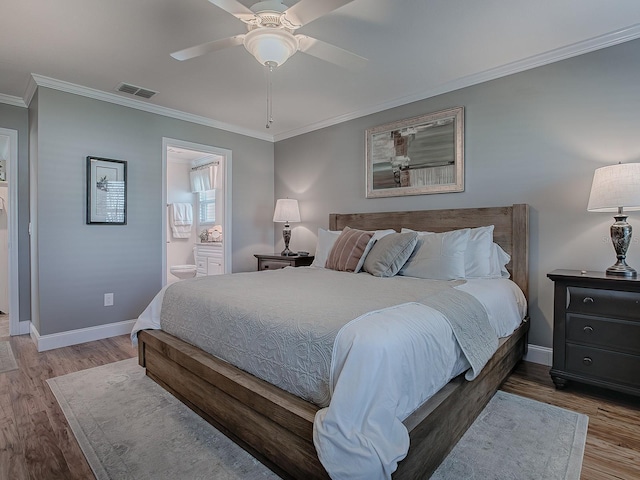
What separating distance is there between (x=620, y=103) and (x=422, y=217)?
5.39ft

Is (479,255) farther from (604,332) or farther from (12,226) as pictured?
(12,226)

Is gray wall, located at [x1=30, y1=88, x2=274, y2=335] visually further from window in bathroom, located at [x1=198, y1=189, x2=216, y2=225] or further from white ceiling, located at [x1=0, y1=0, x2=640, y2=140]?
window in bathroom, located at [x1=198, y1=189, x2=216, y2=225]

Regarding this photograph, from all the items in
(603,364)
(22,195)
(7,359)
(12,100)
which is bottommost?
(7,359)

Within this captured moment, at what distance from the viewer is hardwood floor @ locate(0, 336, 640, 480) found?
157 cm

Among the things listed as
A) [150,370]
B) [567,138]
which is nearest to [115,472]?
[150,370]

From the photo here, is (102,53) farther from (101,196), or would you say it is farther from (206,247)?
(206,247)

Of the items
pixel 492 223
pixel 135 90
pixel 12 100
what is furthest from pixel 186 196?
pixel 492 223

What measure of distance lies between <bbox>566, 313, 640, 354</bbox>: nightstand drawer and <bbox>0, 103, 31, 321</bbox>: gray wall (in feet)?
16.3

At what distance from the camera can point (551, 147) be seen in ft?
8.82

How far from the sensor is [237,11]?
67.6 inches

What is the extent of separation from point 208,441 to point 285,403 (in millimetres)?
664

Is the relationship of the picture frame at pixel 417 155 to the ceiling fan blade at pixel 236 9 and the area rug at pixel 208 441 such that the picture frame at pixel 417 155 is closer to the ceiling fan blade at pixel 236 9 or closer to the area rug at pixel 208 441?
the area rug at pixel 208 441

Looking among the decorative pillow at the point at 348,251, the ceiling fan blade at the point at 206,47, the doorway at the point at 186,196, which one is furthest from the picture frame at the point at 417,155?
the doorway at the point at 186,196

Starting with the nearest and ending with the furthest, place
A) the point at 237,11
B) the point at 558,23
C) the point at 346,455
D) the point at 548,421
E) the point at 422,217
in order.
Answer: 1. the point at 346,455
2. the point at 237,11
3. the point at 548,421
4. the point at 558,23
5. the point at 422,217
